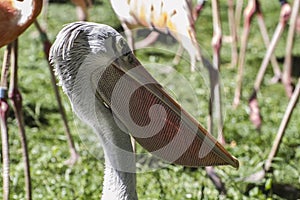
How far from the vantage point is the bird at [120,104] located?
2.66 m

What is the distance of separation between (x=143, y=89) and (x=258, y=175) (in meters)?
1.83

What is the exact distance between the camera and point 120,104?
275 cm

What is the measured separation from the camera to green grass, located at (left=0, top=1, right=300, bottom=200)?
4.27 metres

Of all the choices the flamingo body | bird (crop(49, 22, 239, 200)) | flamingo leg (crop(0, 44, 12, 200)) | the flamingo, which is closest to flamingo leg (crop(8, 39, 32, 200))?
flamingo leg (crop(0, 44, 12, 200))

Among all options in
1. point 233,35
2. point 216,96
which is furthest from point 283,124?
point 233,35

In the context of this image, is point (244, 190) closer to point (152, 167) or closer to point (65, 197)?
point (152, 167)

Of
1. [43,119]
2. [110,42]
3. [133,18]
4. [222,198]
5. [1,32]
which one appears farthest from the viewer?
[43,119]

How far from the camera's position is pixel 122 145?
112 inches

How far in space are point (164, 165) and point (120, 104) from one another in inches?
65.4

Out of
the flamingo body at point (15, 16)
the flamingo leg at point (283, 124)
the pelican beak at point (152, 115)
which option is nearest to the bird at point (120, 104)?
the pelican beak at point (152, 115)

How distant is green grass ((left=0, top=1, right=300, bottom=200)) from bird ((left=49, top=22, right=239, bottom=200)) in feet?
1.48

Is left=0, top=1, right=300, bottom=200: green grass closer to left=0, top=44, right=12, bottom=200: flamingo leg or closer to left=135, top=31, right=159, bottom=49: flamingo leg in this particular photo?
left=135, top=31, right=159, bottom=49: flamingo leg

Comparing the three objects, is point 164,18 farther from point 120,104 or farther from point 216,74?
point 120,104

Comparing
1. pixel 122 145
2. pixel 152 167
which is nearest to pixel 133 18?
pixel 152 167
